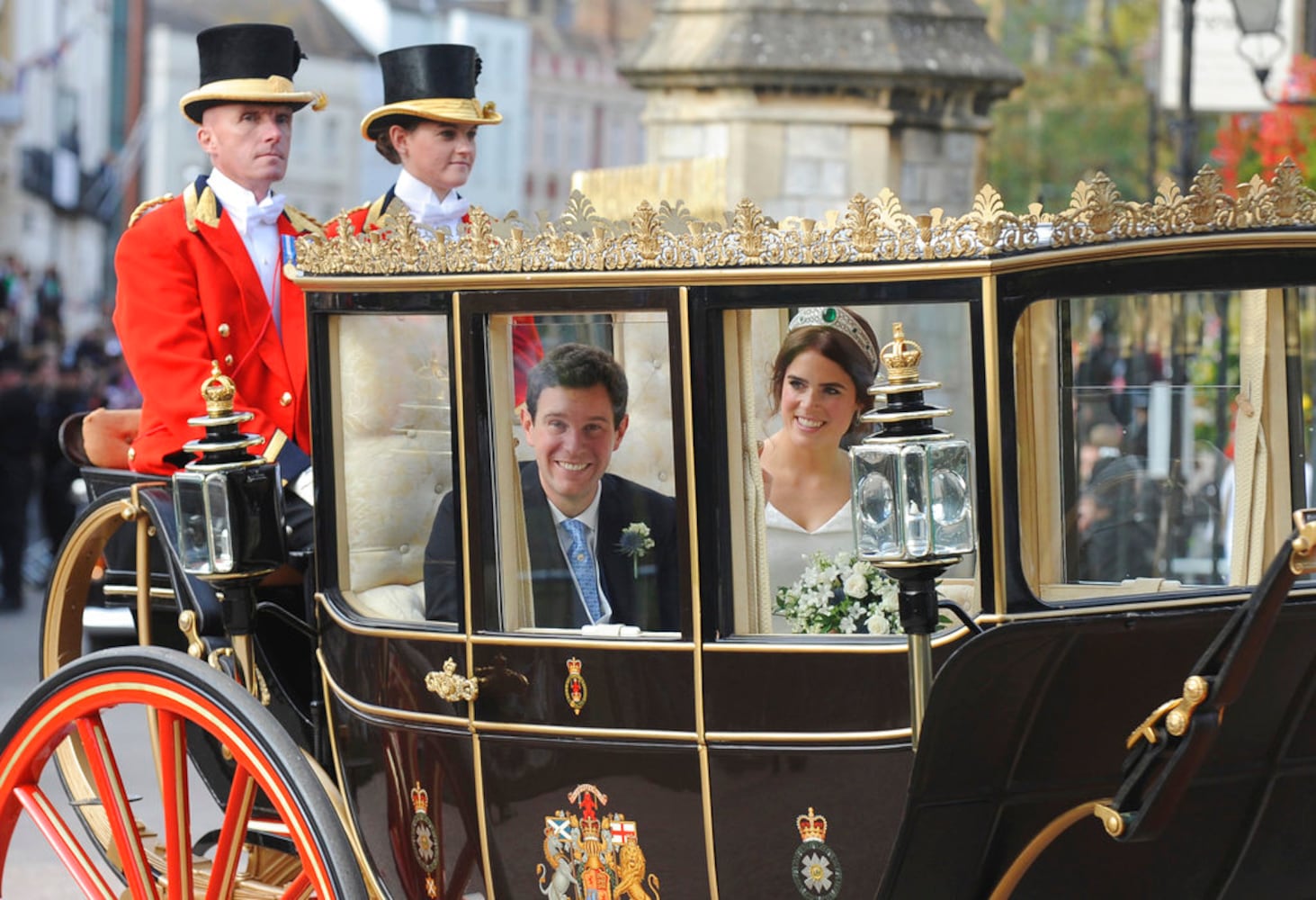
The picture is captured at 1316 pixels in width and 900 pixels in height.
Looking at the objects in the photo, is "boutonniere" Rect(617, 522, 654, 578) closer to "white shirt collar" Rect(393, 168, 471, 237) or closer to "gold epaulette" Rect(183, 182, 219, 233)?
"white shirt collar" Rect(393, 168, 471, 237)

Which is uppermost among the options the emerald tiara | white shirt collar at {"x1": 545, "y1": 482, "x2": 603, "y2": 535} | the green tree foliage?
the green tree foliage

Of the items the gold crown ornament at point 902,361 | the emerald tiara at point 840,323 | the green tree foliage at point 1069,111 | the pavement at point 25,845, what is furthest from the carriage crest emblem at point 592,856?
the green tree foliage at point 1069,111

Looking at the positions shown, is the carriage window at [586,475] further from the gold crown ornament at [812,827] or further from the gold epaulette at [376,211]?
the gold epaulette at [376,211]

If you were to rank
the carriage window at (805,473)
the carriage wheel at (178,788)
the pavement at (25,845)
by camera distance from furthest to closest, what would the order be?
1. the pavement at (25,845)
2. the carriage wheel at (178,788)
3. the carriage window at (805,473)

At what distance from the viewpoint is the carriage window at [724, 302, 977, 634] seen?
3.82 metres

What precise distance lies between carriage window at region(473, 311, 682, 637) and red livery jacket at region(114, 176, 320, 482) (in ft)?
3.29

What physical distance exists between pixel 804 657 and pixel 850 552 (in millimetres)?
282

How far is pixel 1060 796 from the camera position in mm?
3553

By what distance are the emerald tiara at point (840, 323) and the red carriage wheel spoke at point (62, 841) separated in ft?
6.68

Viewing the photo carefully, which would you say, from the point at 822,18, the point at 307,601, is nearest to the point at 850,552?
the point at 307,601

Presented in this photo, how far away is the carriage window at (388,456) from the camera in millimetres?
4219

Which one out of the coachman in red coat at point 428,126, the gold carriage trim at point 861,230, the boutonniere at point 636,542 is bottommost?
the boutonniere at point 636,542

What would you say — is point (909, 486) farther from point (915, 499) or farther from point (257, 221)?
point (257, 221)

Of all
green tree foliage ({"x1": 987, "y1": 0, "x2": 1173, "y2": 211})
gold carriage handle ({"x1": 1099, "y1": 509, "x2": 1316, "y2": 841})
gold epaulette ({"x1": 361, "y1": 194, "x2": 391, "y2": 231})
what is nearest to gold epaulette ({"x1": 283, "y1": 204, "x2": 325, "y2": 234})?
gold epaulette ({"x1": 361, "y1": 194, "x2": 391, "y2": 231})
